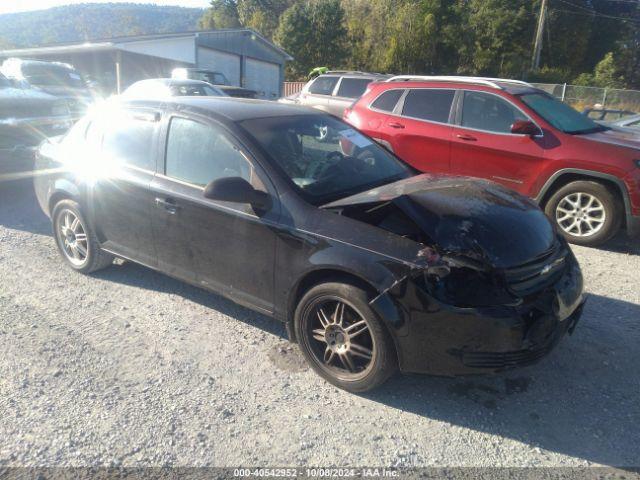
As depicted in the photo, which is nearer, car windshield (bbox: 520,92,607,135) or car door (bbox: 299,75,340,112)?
car windshield (bbox: 520,92,607,135)

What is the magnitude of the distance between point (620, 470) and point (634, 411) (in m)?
0.57

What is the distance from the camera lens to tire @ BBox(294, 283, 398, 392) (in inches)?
117

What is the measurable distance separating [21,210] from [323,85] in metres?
8.15

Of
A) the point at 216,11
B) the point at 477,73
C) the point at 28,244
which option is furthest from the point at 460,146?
the point at 216,11

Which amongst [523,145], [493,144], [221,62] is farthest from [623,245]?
[221,62]

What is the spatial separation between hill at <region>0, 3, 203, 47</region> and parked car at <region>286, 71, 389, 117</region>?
80.3 meters

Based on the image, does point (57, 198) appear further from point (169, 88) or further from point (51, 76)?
point (51, 76)

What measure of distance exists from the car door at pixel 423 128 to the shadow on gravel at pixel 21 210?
4.73m

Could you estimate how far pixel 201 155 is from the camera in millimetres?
3799

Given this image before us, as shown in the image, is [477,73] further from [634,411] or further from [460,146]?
[634,411]

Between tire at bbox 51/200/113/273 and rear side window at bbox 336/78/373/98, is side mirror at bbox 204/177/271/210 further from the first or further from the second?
rear side window at bbox 336/78/373/98

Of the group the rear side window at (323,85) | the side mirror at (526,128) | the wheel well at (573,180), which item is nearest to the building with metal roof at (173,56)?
the rear side window at (323,85)

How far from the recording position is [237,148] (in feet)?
11.7

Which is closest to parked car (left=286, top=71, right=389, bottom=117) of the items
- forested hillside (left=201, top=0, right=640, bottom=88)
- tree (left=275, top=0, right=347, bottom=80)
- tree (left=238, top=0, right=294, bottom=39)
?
forested hillside (left=201, top=0, right=640, bottom=88)
